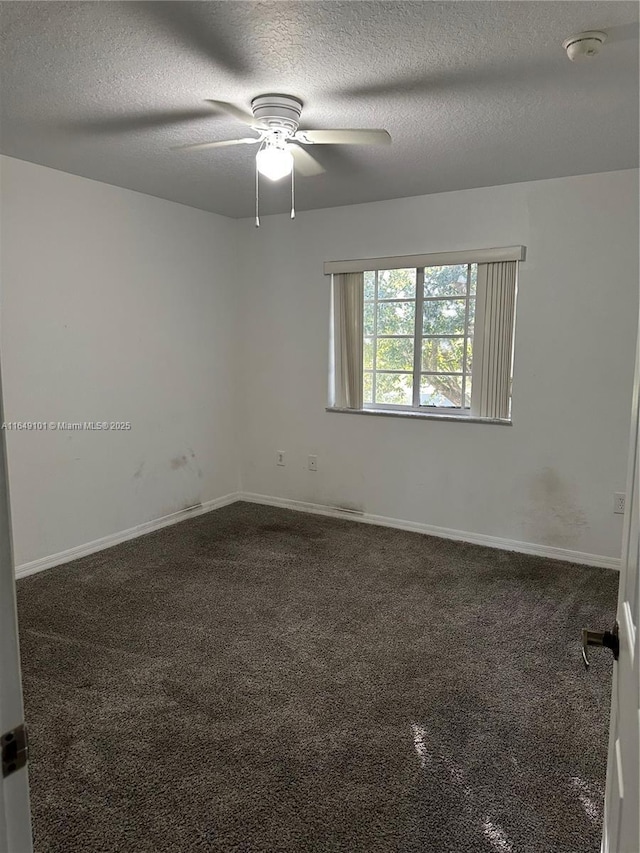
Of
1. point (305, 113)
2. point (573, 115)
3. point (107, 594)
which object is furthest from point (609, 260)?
point (107, 594)

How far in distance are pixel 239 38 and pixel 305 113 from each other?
703 millimetres

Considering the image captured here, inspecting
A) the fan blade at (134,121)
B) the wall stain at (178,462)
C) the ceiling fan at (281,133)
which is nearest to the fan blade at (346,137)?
the ceiling fan at (281,133)

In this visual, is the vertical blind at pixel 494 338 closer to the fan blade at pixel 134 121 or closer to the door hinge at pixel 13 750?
the fan blade at pixel 134 121

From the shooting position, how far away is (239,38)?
1885 millimetres

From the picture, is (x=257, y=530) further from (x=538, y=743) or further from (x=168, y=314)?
(x=538, y=743)

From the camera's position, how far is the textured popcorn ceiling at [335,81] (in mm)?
1760

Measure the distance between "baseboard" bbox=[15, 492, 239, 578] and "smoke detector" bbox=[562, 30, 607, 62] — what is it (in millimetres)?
3635

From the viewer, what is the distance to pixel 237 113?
2213mm

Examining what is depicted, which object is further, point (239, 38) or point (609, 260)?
point (609, 260)

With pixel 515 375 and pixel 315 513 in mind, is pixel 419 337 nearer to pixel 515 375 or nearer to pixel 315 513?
pixel 515 375

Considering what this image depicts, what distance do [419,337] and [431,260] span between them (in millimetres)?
539

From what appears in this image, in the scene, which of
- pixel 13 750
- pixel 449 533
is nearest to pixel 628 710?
pixel 13 750

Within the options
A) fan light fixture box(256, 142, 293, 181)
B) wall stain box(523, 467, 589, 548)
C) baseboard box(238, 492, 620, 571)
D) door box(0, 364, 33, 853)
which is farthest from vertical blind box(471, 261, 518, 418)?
door box(0, 364, 33, 853)

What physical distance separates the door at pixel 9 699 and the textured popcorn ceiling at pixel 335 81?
5.35 ft
